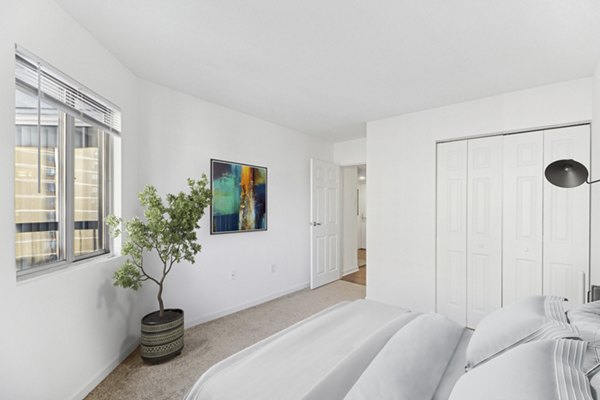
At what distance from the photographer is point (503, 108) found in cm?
281

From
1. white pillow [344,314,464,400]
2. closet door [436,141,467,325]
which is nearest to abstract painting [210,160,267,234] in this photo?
closet door [436,141,467,325]

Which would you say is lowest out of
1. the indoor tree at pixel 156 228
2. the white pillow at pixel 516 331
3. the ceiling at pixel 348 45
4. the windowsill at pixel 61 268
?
the white pillow at pixel 516 331

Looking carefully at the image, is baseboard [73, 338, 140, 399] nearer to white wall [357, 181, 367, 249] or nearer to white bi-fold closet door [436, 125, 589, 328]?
white bi-fold closet door [436, 125, 589, 328]

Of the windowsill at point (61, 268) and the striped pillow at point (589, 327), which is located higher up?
the windowsill at point (61, 268)

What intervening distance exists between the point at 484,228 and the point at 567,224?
0.65 meters

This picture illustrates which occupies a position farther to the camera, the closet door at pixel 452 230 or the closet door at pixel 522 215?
the closet door at pixel 452 230

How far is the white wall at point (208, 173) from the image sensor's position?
273 centimetres

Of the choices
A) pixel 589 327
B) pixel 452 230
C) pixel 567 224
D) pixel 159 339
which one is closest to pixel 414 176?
pixel 452 230

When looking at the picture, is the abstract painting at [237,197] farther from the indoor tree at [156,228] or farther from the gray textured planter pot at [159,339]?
the gray textured planter pot at [159,339]

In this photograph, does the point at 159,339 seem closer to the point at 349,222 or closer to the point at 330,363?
the point at 330,363

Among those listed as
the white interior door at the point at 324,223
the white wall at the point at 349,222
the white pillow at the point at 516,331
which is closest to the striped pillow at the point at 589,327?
the white pillow at the point at 516,331

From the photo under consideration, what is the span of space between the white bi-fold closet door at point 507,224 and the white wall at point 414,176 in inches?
5.1

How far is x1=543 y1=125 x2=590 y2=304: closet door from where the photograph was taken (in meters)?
2.46

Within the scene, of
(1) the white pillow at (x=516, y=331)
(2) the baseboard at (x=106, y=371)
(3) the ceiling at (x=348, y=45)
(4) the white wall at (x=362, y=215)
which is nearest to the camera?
(1) the white pillow at (x=516, y=331)
